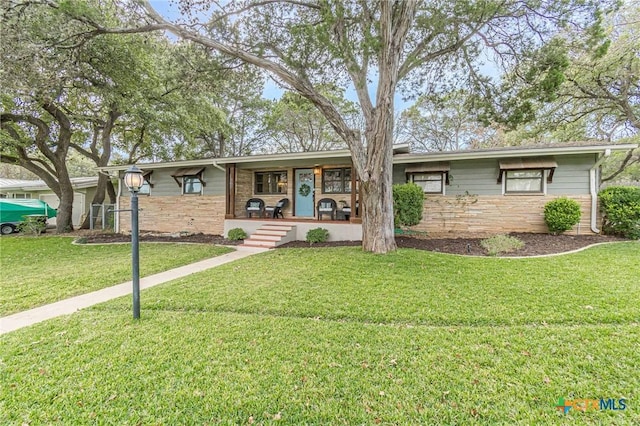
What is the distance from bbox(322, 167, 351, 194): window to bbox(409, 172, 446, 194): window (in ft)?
7.77

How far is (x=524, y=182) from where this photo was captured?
8352 mm

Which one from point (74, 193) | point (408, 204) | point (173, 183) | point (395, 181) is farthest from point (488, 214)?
point (74, 193)

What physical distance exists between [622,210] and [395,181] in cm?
602

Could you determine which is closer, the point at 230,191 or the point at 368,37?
the point at 368,37

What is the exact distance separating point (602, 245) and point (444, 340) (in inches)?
268

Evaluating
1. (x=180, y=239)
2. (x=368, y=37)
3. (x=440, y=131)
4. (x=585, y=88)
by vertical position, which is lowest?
(x=180, y=239)

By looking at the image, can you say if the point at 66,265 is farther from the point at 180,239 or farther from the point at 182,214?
the point at 182,214

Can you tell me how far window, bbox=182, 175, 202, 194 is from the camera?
11.4m

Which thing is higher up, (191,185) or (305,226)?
(191,185)

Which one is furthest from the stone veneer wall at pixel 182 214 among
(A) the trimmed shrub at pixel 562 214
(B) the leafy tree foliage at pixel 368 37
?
(A) the trimmed shrub at pixel 562 214

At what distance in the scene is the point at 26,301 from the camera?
404 cm

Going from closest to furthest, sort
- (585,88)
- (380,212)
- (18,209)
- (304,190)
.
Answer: (380,212)
(304,190)
(585,88)
(18,209)

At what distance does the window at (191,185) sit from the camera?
1143 cm

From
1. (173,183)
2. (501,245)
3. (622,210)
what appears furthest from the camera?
(173,183)
